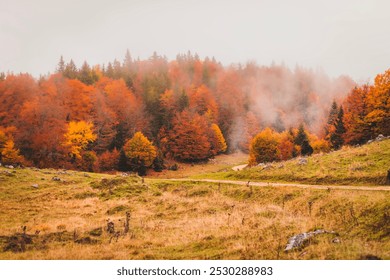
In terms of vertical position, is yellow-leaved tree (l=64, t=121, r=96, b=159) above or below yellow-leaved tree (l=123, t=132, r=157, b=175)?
above

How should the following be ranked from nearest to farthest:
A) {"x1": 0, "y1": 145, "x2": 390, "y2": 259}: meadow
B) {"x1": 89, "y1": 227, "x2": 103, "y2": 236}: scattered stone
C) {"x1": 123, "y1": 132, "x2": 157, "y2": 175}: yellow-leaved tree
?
{"x1": 0, "y1": 145, "x2": 390, "y2": 259}: meadow, {"x1": 89, "y1": 227, "x2": 103, "y2": 236}: scattered stone, {"x1": 123, "y1": 132, "x2": 157, "y2": 175}: yellow-leaved tree

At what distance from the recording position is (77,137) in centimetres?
6931

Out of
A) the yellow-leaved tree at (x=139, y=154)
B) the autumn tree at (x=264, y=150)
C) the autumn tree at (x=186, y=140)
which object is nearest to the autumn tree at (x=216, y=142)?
the autumn tree at (x=186, y=140)

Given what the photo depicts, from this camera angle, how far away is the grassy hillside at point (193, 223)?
1212cm

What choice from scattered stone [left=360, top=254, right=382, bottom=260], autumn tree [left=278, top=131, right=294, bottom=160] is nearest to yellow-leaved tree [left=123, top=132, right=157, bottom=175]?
autumn tree [left=278, top=131, right=294, bottom=160]

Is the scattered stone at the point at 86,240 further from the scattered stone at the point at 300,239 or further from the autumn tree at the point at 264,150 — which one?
the autumn tree at the point at 264,150

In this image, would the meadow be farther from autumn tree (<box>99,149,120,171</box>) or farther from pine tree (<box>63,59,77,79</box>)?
pine tree (<box>63,59,77,79</box>)

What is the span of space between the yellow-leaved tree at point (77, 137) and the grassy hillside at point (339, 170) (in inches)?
1706

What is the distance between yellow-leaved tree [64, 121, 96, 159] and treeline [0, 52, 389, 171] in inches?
8.4

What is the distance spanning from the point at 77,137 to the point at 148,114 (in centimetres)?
3512

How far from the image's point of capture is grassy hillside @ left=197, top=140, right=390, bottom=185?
24.9m

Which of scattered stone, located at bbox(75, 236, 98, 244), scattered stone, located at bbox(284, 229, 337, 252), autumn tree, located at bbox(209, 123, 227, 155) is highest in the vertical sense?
autumn tree, located at bbox(209, 123, 227, 155)

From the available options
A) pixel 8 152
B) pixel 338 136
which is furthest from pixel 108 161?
pixel 338 136

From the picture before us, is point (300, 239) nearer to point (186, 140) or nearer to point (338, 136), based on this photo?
point (338, 136)
